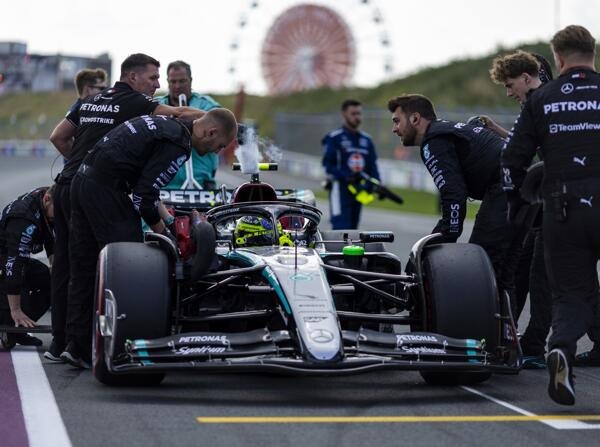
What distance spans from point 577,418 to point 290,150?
166ft

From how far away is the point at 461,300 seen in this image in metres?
7.94

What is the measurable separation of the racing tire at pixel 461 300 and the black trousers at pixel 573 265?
0.51 meters

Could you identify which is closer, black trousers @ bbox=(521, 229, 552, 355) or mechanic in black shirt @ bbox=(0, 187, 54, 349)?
black trousers @ bbox=(521, 229, 552, 355)

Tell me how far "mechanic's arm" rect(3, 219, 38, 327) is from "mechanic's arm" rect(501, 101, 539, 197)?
11.9ft

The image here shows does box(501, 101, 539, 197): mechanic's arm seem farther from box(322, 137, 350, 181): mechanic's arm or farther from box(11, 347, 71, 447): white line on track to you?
box(322, 137, 350, 181): mechanic's arm

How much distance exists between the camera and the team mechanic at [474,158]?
8.79m

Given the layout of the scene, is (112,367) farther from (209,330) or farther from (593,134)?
(593,134)

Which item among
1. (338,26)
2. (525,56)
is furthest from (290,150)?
(525,56)

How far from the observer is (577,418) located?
7008 mm

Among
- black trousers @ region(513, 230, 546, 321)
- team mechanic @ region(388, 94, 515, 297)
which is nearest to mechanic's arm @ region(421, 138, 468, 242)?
team mechanic @ region(388, 94, 515, 297)

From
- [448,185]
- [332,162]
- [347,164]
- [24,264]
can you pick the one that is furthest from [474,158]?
[332,162]

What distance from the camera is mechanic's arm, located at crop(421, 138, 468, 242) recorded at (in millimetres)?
8570

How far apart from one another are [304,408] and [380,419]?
0.48m

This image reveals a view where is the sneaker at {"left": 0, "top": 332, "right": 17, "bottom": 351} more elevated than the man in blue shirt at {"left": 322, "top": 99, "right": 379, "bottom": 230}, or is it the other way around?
the man in blue shirt at {"left": 322, "top": 99, "right": 379, "bottom": 230}
